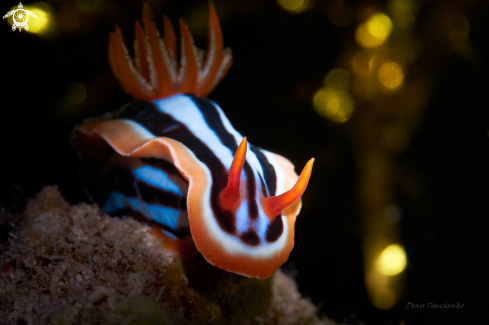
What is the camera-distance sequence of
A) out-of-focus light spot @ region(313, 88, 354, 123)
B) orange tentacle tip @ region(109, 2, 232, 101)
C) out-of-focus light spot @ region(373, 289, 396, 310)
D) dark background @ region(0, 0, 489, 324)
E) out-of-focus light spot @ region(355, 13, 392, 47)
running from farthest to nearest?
out-of-focus light spot @ region(373, 289, 396, 310) < out-of-focus light spot @ region(313, 88, 354, 123) < out-of-focus light spot @ region(355, 13, 392, 47) < dark background @ region(0, 0, 489, 324) < orange tentacle tip @ region(109, 2, 232, 101)

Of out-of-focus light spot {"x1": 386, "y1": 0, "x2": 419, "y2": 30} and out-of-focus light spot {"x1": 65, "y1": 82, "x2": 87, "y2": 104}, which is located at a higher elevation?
out-of-focus light spot {"x1": 386, "y1": 0, "x2": 419, "y2": 30}

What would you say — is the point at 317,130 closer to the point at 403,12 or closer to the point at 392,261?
the point at 403,12

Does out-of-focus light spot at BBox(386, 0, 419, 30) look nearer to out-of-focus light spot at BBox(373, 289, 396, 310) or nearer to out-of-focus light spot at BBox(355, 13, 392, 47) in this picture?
out-of-focus light spot at BBox(355, 13, 392, 47)

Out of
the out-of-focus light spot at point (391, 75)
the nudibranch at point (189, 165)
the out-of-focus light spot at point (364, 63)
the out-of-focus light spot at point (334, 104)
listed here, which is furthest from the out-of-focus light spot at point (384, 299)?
the out-of-focus light spot at point (364, 63)

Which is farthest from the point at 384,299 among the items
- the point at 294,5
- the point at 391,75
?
the point at 294,5

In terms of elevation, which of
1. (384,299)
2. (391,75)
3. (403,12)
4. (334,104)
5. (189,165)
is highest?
(403,12)

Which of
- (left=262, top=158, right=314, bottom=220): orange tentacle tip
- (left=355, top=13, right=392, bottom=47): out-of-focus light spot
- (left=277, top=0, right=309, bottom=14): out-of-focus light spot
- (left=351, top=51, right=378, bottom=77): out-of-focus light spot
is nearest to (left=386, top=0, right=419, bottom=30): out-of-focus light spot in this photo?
(left=355, top=13, right=392, bottom=47): out-of-focus light spot
